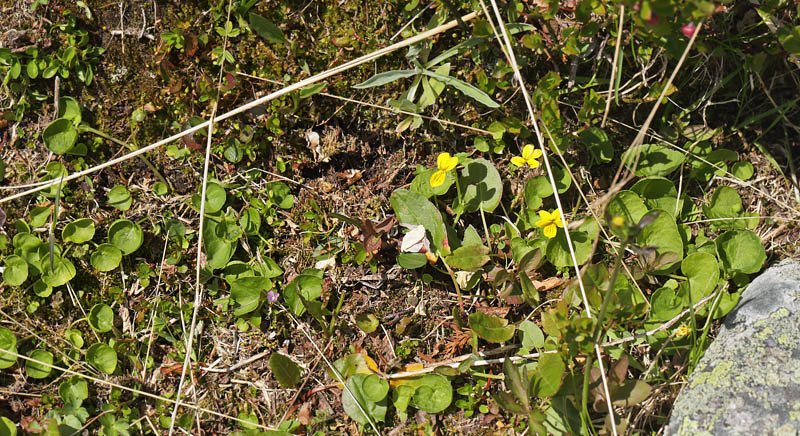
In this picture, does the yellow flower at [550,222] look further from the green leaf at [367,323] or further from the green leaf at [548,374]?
the green leaf at [367,323]

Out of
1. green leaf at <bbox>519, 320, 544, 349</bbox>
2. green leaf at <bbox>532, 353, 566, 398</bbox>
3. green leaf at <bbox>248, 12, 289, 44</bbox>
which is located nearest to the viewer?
green leaf at <bbox>532, 353, 566, 398</bbox>

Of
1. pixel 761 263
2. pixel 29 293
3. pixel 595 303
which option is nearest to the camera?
pixel 595 303

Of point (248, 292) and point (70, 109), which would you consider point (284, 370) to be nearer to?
point (248, 292)

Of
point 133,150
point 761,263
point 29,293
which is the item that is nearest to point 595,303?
point 761,263

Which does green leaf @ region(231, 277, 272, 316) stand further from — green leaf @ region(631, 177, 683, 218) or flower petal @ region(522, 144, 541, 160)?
green leaf @ region(631, 177, 683, 218)

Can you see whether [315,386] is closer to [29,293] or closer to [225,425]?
[225,425]

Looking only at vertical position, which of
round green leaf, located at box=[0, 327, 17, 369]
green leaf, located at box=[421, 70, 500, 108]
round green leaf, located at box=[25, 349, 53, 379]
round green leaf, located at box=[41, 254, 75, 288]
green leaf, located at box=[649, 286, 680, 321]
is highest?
green leaf, located at box=[421, 70, 500, 108]

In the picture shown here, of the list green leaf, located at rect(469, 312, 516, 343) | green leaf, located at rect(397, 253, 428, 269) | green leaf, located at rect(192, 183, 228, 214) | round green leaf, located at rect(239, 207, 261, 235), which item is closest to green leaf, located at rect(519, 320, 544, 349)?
green leaf, located at rect(469, 312, 516, 343)

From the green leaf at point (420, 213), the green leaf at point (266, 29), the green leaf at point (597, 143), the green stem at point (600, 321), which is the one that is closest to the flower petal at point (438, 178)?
the green leaf at point (420, 213)
